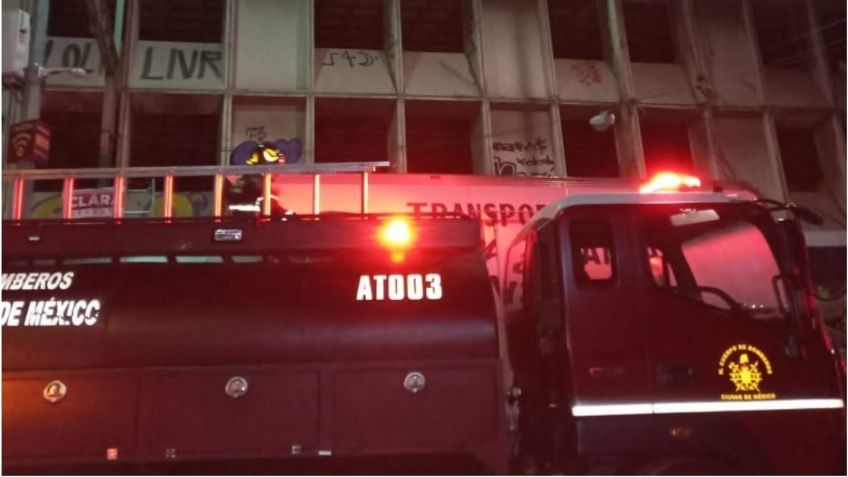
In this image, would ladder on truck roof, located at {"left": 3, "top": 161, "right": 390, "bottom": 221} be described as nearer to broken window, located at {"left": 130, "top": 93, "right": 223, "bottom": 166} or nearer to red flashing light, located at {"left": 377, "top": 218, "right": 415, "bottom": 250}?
red flashing light, located at {"left": 377, "top": 218, "right": 415, "bottom": 250}

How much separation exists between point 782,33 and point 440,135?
759 cm

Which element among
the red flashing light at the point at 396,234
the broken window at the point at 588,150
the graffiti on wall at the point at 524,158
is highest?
the broken window at the point at 588,150

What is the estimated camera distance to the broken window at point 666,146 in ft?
40.4

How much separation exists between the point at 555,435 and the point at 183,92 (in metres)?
9.25

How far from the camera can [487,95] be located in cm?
1135

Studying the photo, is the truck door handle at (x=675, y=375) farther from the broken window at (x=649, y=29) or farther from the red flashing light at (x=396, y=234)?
the broken window at (x=649, y=29)

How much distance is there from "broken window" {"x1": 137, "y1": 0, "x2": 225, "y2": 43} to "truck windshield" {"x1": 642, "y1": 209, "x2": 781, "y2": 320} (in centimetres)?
A: 992

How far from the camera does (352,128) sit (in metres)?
12.8

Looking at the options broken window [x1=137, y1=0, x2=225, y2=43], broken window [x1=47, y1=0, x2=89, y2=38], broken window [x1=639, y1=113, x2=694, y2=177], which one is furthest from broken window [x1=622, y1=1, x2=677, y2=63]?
broken window [x1=47, y1=0, x2=89, y2=38]

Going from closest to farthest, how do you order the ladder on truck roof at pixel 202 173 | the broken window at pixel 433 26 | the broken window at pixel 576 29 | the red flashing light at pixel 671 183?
the ladder on truck roof at pixel 202 173
the red flashing light at pixel 671 183
the broken window at pixel 433 26
the broken window at pixel 576 29

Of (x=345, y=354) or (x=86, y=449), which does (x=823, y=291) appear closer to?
(x=345, y=354)

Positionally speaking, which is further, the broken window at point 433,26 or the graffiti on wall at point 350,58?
the broken window at point 433,26

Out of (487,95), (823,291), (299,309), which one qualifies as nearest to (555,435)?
(299,309)

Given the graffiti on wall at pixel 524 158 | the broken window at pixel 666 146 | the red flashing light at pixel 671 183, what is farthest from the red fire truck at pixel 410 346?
the broken window at pixel 666 146
